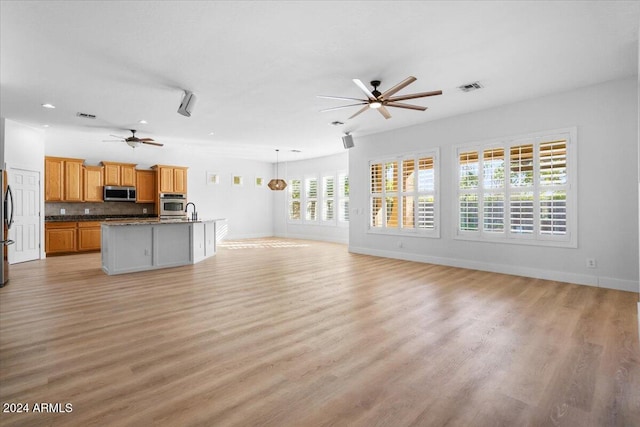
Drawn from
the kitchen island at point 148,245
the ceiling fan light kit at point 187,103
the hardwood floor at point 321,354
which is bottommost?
the hardwood floor at point 321,354

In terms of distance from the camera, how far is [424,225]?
22.5ft

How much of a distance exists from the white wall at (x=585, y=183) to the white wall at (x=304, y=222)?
180 inches

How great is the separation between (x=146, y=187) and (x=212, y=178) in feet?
7.57

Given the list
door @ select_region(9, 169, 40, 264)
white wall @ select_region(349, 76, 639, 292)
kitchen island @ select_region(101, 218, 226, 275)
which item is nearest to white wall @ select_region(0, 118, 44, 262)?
door @ select_region(9, 169, 40, 264)

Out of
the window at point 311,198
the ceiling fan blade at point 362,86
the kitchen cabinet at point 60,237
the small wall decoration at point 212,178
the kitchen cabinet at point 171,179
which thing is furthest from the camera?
the window at point 311,198

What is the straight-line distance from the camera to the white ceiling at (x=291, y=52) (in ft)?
9.78

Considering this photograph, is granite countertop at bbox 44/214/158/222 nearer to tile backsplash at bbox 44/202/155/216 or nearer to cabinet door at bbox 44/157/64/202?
tile backsplash at bbox 44/202/155/216

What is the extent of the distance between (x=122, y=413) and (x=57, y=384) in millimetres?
699

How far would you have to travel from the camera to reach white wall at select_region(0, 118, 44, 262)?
652 centimetres

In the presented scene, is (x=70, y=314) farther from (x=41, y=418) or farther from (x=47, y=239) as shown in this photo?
(x=47, y=239)

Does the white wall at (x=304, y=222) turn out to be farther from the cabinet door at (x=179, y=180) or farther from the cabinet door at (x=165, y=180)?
the cabinet door at (x=165, y=180)

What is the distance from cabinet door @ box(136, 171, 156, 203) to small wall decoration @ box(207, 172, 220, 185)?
1908mm

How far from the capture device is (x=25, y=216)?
23.1 feet

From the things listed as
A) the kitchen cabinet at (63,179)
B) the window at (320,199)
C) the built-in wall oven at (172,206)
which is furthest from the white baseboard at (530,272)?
the kitchen cabinet at (63,179)
